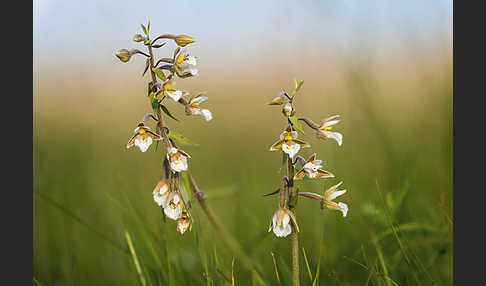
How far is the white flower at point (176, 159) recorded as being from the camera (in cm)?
120

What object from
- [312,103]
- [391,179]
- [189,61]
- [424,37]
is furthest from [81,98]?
[424,37]

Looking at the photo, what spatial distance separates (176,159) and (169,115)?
0.13 metres

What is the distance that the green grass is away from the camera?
5.00ft

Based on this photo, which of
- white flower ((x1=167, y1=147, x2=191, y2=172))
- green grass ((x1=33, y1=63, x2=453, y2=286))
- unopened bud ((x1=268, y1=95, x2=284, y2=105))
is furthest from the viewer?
green grass ((x1=33, y1=63, x2=453, y2=286))

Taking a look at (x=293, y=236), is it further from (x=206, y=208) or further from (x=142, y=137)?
(x=142, y=137)

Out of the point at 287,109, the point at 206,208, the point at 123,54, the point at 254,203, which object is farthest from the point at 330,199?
the point at 254,203

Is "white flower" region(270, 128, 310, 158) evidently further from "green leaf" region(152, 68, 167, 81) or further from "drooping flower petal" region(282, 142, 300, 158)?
"green leaf" region(152, 68, 167, 81)

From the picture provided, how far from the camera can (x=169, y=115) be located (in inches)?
48.3

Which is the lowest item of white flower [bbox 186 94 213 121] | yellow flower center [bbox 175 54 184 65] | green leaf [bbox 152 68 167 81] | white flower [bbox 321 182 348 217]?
white flower [bbox 321 182 348 217]

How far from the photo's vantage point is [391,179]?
2.13m

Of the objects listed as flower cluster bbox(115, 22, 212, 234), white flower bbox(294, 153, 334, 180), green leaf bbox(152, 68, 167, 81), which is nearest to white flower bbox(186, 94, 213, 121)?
flower cluster bbox(115, 22, 212, 234)

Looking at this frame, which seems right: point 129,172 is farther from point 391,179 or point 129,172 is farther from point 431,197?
point 431,197

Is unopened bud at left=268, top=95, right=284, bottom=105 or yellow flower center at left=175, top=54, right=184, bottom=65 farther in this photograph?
yellow flower center at left=175, top=54, right=184, bottom=65

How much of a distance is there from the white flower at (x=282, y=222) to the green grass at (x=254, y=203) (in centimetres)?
13
